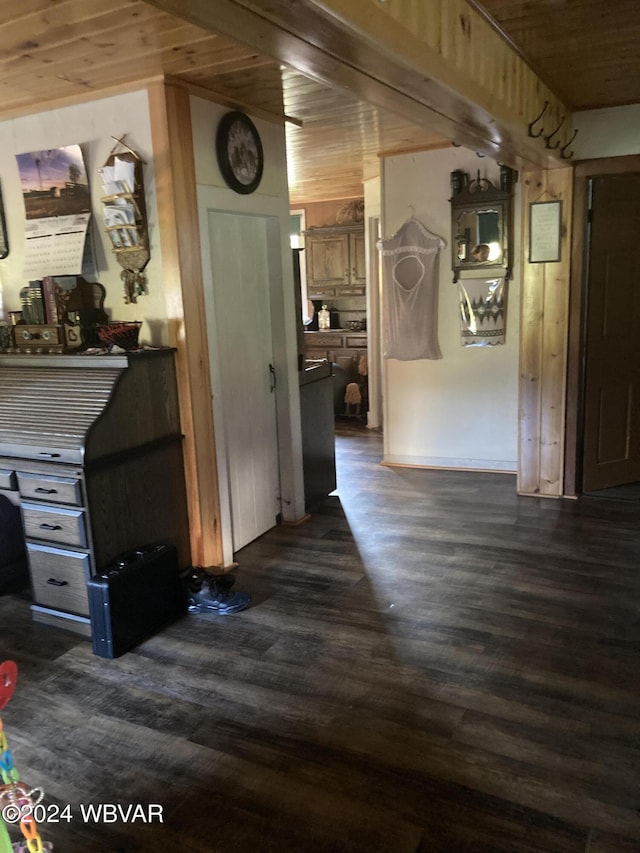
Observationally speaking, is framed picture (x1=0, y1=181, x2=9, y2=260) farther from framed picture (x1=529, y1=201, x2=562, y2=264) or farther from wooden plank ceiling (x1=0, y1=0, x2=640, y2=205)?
framed picture (x1=529, y1=201, x2=562, y2=264)

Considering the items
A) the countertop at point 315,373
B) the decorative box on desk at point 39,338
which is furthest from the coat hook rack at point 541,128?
the decorative box on desk at point 39,338

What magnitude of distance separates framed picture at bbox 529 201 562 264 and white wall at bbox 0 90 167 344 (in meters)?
2.42

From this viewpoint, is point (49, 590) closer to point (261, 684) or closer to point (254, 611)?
point (254, 611)

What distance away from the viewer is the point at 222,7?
4.47 feet

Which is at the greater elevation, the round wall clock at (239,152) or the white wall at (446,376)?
the round wall clock at (239,152)

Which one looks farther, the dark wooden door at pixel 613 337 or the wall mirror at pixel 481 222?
the wall mirror at pixel 481 222

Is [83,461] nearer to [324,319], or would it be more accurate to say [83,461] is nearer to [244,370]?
[244,370]

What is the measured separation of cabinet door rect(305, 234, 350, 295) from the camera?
7.40m

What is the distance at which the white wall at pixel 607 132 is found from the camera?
13.2 ft

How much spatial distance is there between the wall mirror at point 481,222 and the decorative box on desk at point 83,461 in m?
2.57

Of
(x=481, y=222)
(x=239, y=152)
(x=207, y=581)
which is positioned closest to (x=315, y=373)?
(x=239, y=152)

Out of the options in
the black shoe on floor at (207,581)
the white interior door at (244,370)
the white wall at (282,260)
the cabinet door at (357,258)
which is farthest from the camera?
the cabinet door at (357,258)

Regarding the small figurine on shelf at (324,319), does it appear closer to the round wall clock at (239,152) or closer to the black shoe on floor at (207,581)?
the round wall clock at (239,152)

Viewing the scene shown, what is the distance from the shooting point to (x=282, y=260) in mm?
3918
